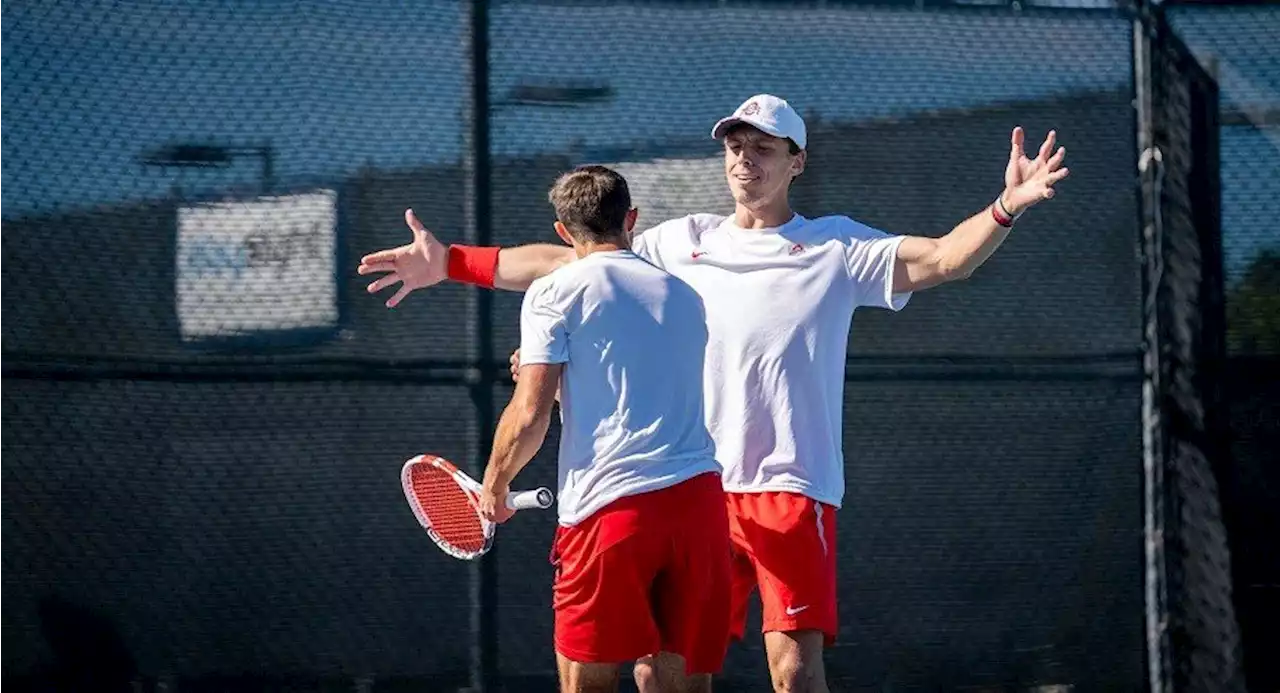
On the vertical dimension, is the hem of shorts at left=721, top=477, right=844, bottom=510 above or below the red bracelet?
below

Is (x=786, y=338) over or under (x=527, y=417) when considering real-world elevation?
over

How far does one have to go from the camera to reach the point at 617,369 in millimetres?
3824

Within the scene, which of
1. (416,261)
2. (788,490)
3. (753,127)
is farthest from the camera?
(416,261)

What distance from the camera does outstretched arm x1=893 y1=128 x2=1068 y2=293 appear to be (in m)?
4.07

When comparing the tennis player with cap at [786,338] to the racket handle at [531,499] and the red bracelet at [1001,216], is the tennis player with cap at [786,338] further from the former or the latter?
→ the racket handle at [531,499]

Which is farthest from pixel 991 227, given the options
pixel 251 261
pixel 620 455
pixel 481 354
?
pixel 251 261

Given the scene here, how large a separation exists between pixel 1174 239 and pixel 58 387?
11.2 ft

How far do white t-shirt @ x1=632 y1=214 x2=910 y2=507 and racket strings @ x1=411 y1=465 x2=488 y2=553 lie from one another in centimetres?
67

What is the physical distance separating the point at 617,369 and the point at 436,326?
→ 67.6 inches

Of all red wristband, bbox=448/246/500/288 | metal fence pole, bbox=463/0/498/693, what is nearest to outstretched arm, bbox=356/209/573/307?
red wristband, bbox=448/246/500/288

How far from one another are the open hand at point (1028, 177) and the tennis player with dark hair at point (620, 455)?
78 cm

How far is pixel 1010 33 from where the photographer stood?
5656mm

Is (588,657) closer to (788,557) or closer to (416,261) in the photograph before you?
(788,557)

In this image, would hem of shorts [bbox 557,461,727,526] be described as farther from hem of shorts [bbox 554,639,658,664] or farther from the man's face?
the man's face
